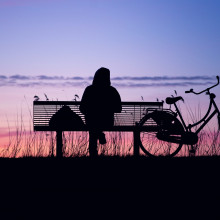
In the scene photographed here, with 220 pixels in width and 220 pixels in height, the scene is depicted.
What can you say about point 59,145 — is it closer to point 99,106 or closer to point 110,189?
point 99,106

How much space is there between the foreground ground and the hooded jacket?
96 cm

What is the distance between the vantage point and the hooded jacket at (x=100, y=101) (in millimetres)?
7367

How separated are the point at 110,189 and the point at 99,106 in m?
2.94

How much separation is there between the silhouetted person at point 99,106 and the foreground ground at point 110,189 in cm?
83

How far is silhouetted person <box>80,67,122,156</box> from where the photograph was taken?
737cm

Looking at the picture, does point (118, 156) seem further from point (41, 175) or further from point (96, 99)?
point (41, 175)

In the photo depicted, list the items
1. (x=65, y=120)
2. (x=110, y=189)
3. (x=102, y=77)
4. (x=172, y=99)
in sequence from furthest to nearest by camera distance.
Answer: (x=65, y=120), (x=172, y=99), (x=102, y=77), (x=110, y=189)

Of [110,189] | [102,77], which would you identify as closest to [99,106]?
[102,77]

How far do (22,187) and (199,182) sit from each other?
7.05ft

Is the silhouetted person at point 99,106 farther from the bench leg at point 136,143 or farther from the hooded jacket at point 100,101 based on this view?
the bench leg at point 136,143

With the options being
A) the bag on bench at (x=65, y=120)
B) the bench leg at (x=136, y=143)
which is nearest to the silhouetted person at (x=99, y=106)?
the bag on bench at (x=65, y=120)

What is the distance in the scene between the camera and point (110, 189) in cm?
462

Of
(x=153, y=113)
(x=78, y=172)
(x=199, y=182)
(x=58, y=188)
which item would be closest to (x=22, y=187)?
(x=58, y=188)

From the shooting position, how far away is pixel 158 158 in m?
7.46
